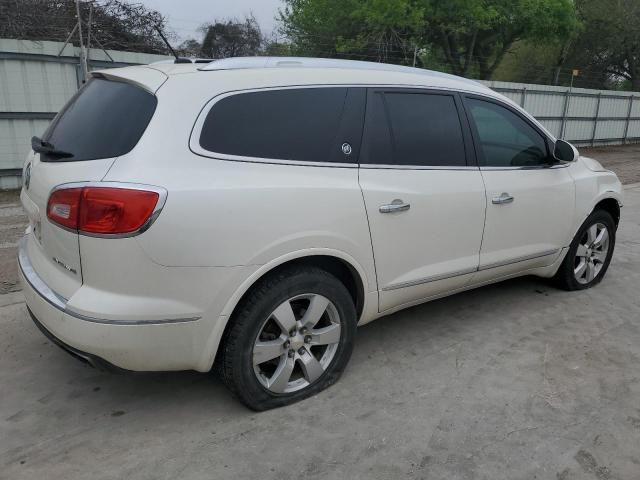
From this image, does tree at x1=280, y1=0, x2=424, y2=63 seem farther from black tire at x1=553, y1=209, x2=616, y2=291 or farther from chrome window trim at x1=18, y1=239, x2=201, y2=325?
chrome window trim at x1=18, y1=239, x2=201, y2=325

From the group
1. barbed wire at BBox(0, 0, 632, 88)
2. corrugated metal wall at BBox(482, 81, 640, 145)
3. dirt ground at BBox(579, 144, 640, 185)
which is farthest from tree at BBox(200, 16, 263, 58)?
dirt ground at BBox(579, 144, 640, 185)

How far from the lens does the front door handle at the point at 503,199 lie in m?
3.64

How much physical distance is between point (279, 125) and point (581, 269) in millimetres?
3201

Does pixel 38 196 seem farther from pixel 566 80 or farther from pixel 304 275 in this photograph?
pixel 566 80

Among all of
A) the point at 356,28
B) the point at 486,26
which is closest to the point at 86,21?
the point at 356,28

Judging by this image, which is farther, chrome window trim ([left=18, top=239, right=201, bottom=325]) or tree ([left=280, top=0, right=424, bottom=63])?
tree ([left=280, top=0, right=424, bottom=63])

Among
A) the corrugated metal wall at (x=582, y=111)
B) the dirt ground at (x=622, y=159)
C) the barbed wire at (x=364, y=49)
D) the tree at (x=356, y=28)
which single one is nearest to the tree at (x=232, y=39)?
the barbed wire at (x=364, y=49)

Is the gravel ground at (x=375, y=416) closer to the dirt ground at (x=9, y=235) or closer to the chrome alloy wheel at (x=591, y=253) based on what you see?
the dirt ground at (x=9, y=235)

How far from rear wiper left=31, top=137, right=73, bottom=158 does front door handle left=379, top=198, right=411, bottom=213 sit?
160 cm

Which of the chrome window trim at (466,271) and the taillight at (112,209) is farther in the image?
the chrome window trim at (466,271)

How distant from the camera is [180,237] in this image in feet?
7.70

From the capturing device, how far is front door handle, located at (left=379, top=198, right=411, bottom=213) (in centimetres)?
303

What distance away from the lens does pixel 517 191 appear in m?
3.80

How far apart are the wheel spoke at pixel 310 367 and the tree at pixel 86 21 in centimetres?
817
